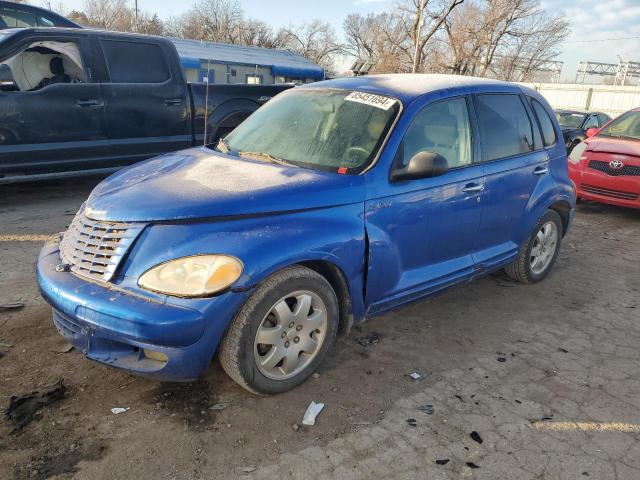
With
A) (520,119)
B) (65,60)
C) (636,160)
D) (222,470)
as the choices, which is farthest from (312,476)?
(636,160)

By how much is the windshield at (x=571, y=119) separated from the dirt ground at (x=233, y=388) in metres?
9.90

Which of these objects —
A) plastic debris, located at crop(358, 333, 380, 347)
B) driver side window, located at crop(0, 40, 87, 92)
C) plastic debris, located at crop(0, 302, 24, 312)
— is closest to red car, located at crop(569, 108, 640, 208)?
plastic debris, located at crop(358, 333, 380, 347)

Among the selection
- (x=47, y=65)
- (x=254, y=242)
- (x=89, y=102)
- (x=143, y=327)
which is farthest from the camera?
(x=47, y=65)

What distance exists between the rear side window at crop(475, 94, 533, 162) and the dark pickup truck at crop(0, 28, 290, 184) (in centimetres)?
327

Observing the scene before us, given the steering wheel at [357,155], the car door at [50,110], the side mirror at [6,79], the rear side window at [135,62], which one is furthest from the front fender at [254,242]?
the rear side window at [135,62]

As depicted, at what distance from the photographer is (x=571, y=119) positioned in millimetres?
13758

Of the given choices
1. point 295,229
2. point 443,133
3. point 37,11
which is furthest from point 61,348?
point 37,11

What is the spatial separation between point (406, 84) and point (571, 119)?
11.9 m

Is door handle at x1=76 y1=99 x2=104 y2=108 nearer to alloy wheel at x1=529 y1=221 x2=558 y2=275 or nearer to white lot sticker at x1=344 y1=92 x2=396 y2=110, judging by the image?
white lot sticker at x1=344 y1=92 x2=396 y2=110

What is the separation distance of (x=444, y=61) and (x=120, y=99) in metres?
43.8

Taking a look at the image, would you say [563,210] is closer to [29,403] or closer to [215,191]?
[215,191]

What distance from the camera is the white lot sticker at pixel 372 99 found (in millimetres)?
3456

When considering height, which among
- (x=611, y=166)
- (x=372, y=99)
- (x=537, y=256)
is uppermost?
(x=372, y=99)

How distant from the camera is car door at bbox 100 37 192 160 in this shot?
6734mm
